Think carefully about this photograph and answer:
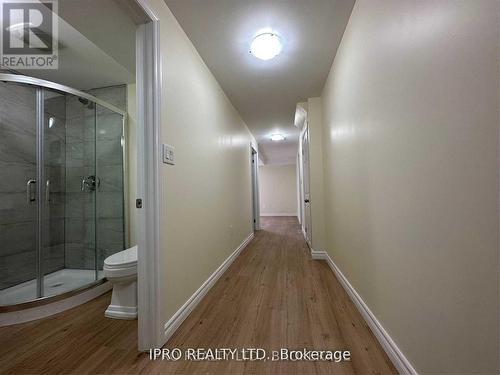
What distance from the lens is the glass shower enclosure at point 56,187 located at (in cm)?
226

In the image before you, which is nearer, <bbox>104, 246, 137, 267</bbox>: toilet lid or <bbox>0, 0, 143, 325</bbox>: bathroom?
<bbox>104, 246, 137, 267</bbox>: toilet lid

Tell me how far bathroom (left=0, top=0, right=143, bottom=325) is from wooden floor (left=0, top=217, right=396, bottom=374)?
275 mm

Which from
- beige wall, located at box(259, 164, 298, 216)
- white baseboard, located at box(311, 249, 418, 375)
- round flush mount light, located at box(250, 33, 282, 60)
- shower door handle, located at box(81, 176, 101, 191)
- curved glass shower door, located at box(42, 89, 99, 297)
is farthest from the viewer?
beige wall, located at box(259, 164, 298, 216)

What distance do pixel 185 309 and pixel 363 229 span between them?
1444 millimetres

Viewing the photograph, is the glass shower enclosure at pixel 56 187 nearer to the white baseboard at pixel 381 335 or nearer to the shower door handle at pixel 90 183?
the shower door handle at pixel 90 183

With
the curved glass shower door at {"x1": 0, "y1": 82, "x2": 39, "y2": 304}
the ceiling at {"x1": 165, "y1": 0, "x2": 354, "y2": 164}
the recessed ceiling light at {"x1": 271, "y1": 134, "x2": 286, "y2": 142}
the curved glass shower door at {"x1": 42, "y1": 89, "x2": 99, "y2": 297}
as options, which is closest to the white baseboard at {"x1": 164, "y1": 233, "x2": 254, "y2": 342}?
the curved glass shower door at {"x1": 42, "y1": 89, "x2": 99, "y2": 297}

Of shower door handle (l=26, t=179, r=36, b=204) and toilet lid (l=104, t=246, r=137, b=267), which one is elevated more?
shower door handle (l=26, t=179, r=36, b=204)

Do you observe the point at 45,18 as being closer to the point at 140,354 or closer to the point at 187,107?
the point at 187,107

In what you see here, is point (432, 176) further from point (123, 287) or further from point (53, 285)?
point (53, 285)

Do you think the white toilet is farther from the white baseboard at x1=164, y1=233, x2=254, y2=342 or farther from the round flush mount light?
the round flush mount light

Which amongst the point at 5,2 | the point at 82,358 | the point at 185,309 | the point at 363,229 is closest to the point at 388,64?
the point at 363,229

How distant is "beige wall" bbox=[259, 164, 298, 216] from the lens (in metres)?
9.09

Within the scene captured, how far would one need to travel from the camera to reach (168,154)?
146 centimetres

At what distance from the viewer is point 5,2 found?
A: 1.55 meters
